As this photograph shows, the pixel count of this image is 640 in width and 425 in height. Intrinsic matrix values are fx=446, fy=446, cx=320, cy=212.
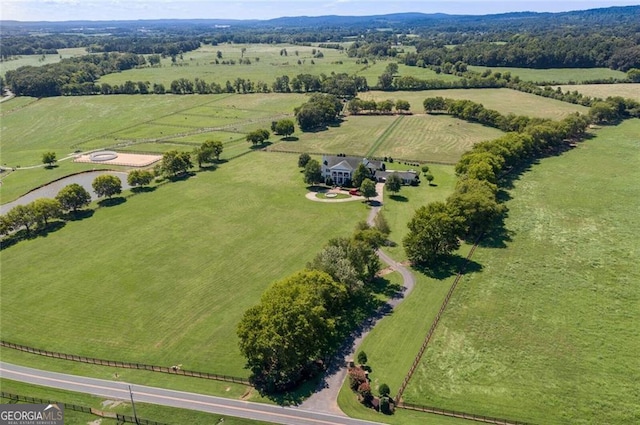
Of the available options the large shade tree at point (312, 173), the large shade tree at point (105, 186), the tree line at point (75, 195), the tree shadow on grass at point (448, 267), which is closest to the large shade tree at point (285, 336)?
the tree shadow on grass at point (448, 267)

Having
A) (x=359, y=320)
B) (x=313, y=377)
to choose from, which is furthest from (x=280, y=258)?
(x=313, y=377)

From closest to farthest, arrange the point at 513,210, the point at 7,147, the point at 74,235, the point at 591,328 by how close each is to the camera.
→ 1. the point at 591,328
2. the point at 74,235
3. the point at 513,210
4. the point at 7,147

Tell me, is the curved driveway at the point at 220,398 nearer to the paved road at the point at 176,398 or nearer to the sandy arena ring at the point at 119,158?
the paved road at the point at 176,398

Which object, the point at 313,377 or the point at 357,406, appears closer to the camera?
the point at 357,406

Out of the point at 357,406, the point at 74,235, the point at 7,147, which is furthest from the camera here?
the point at 7,147

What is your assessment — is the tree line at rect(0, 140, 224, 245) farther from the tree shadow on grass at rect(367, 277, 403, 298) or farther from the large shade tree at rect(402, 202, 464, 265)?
the large shade tree at rect(402, 202, 464, 265)

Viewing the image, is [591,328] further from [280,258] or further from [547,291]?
[280,258]
